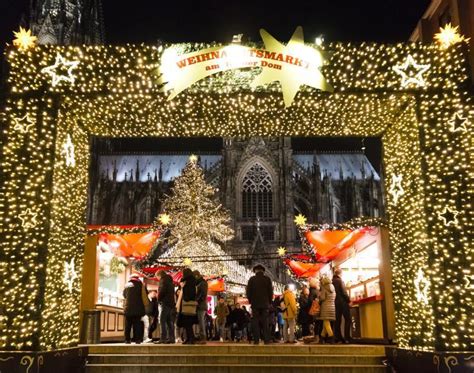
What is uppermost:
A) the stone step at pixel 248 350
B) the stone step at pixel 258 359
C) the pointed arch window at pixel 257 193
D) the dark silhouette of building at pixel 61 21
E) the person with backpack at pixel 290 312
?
the dark silhouette of building at pixel 61 21

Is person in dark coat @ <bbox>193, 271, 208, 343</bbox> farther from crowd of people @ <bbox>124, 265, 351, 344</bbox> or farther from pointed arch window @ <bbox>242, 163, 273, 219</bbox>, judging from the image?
pointed arch window @ <bbox>242, 163, 273, 219</bbox>

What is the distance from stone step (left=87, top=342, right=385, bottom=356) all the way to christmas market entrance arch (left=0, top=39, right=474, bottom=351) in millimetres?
651

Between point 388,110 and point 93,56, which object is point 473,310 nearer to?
point 388,110

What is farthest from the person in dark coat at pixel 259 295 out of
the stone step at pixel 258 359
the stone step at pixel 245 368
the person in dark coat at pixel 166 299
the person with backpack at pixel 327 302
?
the stone step at pixel 245 368

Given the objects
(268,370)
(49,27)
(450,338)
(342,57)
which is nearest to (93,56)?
(342,57)

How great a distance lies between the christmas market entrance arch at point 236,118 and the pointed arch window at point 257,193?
A: 34725 millimetres

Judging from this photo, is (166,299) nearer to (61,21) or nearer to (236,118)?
(236,118)

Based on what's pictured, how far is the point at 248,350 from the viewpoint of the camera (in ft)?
29.5

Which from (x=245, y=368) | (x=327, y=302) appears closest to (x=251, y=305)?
(x=327, y=302)

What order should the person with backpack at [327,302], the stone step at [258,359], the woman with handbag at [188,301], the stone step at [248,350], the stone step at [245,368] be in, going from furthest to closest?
the person with backpack at [327,302] < the woman with handbag at [188,301] < the stone step at [248,350] < the stone step at [258,359] < the stone step at [245,368]

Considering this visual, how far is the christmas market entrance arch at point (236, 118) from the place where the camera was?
7.59m

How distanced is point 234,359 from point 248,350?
0.45m

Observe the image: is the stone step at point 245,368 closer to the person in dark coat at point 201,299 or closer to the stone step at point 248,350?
the stone step at point 248,350

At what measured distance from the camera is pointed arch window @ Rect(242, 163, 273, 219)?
1720 inches
